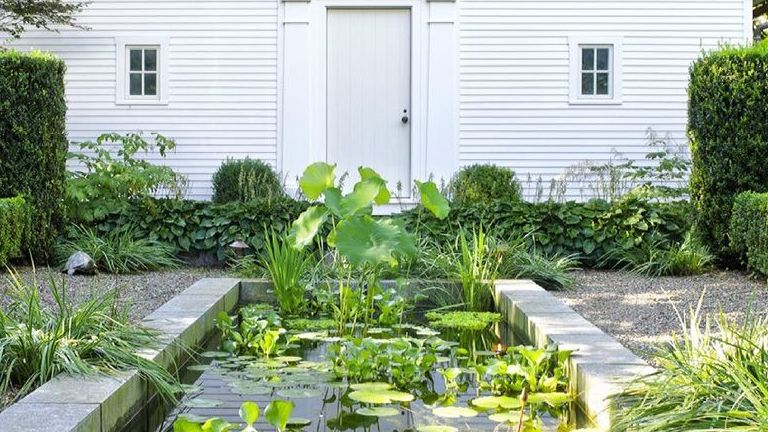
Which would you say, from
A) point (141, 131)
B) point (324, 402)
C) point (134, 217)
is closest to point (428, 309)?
point (324, 402)

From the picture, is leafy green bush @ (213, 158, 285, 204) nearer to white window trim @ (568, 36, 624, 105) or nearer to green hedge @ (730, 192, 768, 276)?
white window trim @ (568, 36, 624, 105)

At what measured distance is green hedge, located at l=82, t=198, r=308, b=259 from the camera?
8.95 meters

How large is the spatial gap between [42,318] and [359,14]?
7792 mm

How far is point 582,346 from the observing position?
4406mm

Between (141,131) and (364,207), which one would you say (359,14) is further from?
(364,207)

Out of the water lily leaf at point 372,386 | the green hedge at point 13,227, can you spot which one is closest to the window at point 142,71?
the green hedge at point 13,227

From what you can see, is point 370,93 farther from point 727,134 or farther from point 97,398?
point 97,398

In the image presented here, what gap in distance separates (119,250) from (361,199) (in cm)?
378

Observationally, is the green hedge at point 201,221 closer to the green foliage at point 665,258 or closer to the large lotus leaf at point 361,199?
the green foliage at point 665,258

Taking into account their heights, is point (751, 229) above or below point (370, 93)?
below

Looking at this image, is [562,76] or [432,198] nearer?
[432,198]

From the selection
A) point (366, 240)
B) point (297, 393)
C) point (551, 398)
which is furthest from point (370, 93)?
point (551, 398)

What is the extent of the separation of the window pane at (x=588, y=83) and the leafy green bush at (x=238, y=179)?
376 centimetres

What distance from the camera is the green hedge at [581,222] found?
8914mm
